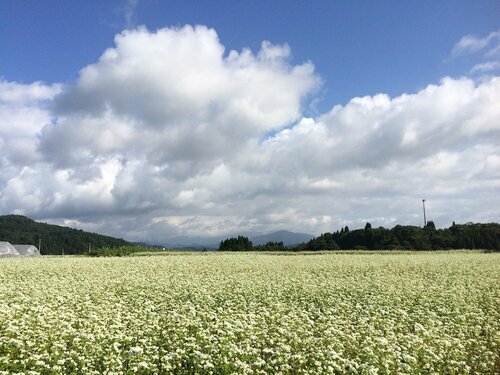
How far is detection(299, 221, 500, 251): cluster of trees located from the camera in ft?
307

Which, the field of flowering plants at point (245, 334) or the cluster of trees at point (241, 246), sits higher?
the cluster of trees at point (241, 246)

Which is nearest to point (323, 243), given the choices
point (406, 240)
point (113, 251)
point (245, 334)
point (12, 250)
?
point (406, 240)

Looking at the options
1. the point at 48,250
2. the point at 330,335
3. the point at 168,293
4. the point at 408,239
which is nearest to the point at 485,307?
the point at 330,335

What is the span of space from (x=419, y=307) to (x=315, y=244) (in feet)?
299

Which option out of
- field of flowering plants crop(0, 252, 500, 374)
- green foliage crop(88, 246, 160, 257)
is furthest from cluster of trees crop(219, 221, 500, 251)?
field of flowering plants crop(0, 252, 500, 374)

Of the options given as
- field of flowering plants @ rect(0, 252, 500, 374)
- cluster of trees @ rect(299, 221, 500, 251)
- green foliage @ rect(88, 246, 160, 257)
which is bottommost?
field of flowering plants @ rect(0, 252, 500, 374)

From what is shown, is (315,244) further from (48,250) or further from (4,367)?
(48,250)

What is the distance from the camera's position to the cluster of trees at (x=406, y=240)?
92.3m

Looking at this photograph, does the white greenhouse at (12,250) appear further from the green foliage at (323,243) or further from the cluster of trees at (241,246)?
the green foliage at (323,243)

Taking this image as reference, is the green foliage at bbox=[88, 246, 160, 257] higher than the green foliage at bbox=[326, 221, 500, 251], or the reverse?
the green foliage at bbox=[326, 221, 500, 251]

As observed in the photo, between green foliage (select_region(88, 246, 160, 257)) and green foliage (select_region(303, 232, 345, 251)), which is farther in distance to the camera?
green foliage (select_region(303, 232, 345, 251))

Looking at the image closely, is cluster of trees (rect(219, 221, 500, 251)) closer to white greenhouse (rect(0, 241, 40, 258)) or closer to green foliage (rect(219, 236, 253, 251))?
green foliage (rect(219, 236, 253, 251))

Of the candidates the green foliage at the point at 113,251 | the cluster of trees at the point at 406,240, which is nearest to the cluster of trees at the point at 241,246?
the cluster of trees at the point at 406,240

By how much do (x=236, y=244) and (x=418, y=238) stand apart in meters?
40.1
